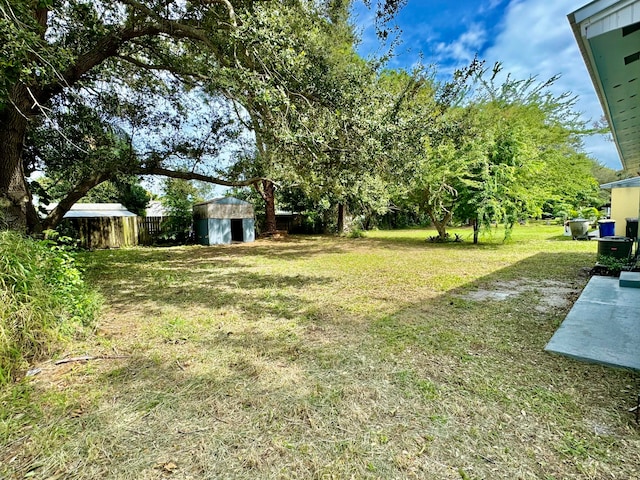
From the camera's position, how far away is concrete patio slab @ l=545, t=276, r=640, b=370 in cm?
271

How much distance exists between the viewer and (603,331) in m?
3.21

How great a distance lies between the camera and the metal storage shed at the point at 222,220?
47.0 ft

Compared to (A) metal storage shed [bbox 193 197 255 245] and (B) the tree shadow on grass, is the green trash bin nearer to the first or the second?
(B) the tree shadow on grass

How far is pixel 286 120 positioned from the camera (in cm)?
489

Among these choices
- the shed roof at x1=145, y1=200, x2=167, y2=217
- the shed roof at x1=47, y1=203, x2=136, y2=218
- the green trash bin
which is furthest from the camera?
the shed roof at x1=145, y1=200, x2=167, y2=217

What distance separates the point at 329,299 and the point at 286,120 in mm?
2983

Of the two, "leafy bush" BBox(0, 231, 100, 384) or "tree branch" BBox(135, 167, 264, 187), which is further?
"tree branch" BBox(135, 167, 264, 187)

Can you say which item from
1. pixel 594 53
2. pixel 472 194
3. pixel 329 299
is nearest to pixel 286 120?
pixel 329 299

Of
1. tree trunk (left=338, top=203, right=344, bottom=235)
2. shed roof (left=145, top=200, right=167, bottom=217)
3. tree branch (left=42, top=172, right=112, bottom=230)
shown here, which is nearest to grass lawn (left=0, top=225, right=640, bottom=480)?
tree branch (left=42, top=172, right=112, bottom=230)

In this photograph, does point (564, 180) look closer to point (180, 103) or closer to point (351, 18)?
point (351, 18)

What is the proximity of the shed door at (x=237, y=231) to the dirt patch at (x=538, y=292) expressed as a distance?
12.5m

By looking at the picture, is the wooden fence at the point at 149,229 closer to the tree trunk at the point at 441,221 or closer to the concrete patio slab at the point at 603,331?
the tree trunk at the point at 441,221

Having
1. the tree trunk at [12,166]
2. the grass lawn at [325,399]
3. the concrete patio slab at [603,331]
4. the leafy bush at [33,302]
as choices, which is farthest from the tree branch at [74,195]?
the concrete patio slab at [603,331]

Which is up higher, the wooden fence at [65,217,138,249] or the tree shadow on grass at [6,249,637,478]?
the wooden fence at [65,217,138,249]
